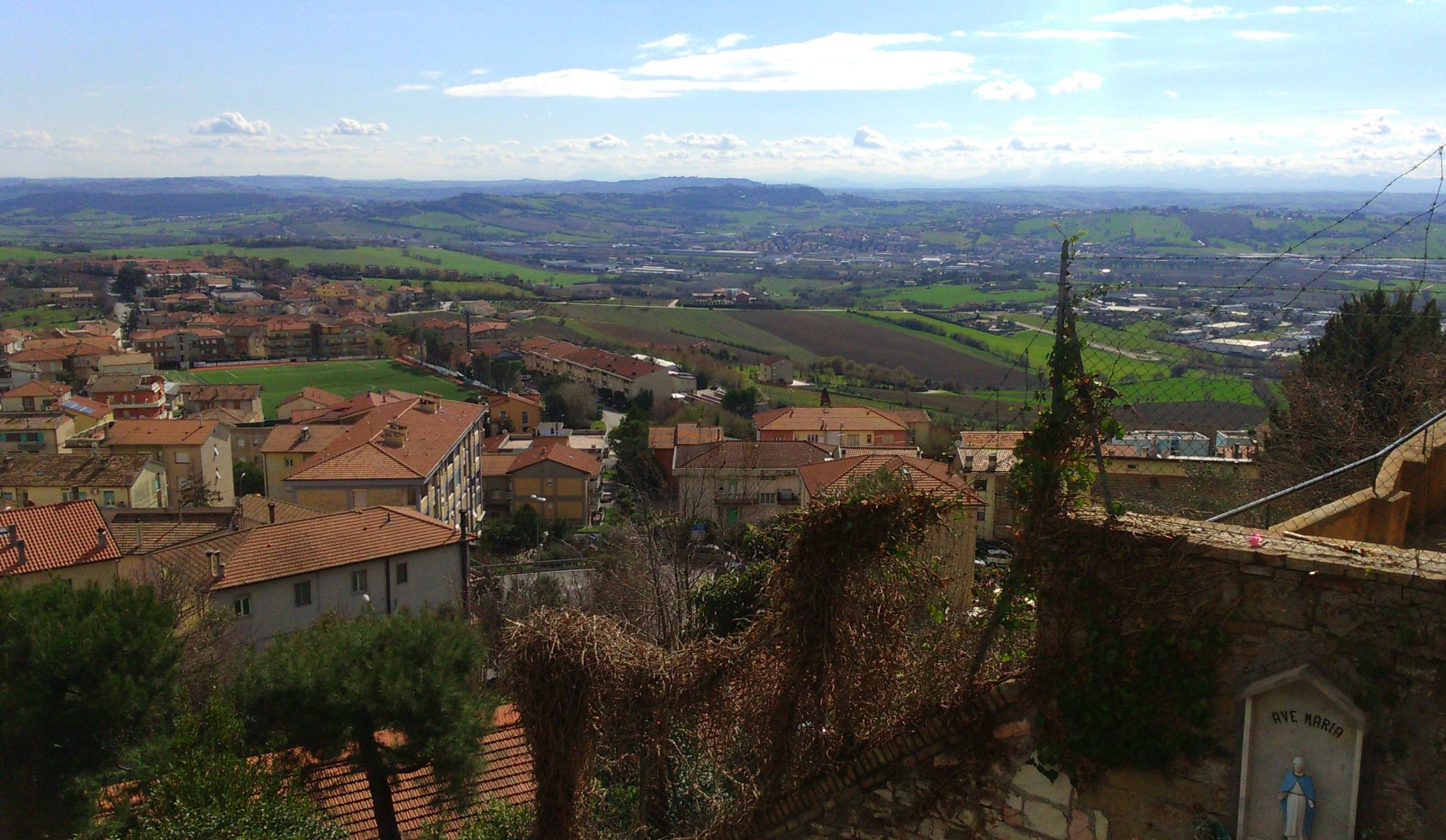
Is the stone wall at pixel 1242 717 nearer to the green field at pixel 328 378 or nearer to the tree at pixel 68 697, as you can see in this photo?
the tree at pixel 68 697

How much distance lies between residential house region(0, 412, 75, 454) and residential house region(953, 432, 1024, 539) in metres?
37.6

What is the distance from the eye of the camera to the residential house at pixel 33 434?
41.5 meters

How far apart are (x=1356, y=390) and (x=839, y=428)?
2881 centimetres

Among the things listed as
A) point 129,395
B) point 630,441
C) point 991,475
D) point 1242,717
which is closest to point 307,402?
point 129,395

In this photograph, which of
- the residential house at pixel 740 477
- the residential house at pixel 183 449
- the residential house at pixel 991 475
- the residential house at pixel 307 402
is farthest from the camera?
the residential house at pixel 307 402

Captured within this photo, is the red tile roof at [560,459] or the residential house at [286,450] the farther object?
the residential house at [286,450]

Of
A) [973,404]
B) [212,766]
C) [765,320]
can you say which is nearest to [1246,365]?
[212,766]

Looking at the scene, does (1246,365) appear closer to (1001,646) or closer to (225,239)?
(1001,646)

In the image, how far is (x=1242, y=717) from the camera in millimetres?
3715

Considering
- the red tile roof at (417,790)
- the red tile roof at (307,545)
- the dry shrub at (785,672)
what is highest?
the dry shrub at (785,672)

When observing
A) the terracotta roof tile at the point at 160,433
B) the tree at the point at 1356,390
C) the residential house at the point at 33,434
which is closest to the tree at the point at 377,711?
the tree at the point at 1356,390

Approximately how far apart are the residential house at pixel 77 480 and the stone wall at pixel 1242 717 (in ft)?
111

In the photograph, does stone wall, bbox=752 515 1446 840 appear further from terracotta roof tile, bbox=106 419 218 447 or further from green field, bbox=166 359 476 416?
green field, bbox=166 359 476 416

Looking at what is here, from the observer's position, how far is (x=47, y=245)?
170 metres
